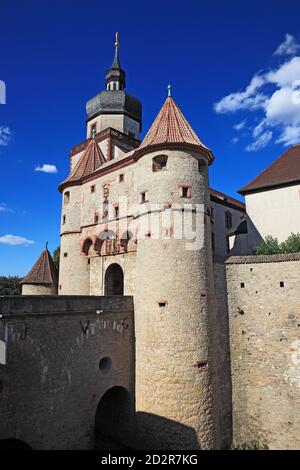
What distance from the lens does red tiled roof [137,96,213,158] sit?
1587cm

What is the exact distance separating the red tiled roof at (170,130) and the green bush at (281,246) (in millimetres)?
7125

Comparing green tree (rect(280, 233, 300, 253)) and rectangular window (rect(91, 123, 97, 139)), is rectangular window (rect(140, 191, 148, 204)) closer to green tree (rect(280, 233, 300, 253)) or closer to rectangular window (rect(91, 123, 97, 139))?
green tree (rect(280, 233, 300, 253))

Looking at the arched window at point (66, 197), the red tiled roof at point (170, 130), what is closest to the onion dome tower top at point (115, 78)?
the arched window at point (66, 197)

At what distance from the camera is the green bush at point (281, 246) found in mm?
18297

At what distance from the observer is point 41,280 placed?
79.9 feet

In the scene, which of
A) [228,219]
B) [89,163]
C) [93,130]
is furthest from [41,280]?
[228,219]

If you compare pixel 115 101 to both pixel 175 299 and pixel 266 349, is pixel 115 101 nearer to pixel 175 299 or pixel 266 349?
pixel 175 299

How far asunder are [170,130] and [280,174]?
1021cm

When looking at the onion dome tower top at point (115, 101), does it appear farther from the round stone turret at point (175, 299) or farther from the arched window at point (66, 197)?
the round stone turret at point (175, 299)

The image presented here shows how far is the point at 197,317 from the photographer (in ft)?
47.6

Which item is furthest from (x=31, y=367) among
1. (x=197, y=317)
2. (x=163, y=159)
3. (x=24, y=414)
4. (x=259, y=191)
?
(x=259, y=191)

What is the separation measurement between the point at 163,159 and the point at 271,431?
14491mm

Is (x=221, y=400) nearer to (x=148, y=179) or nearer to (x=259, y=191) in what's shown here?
(x=148, y=179)

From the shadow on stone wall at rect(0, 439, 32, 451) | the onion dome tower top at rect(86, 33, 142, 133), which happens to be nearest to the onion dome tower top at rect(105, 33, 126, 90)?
the onion dome tower top at rect(86, 33, 142, 133)
